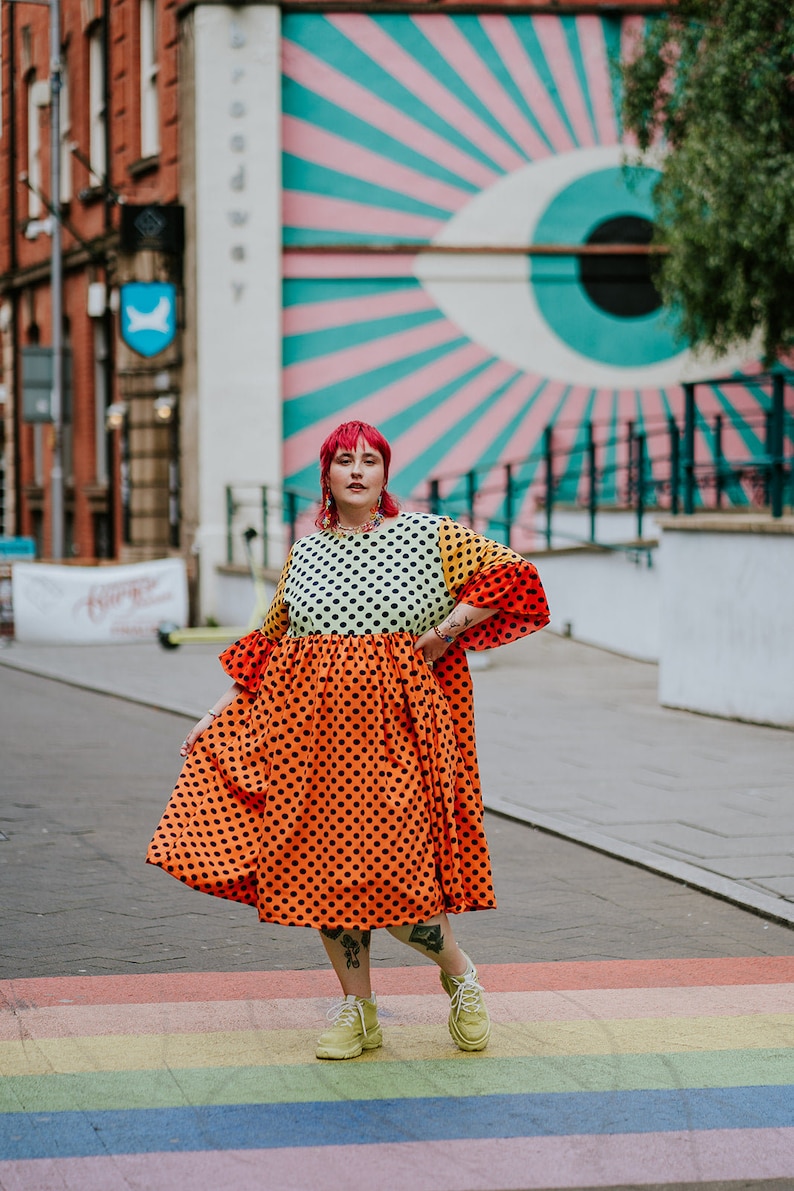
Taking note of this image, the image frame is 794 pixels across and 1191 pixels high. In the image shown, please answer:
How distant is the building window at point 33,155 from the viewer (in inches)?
1147

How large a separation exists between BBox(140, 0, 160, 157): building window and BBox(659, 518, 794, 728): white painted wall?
12199 mm

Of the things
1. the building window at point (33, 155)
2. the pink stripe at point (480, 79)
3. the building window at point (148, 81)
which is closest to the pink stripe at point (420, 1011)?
the pink stripe at point (480, 79)

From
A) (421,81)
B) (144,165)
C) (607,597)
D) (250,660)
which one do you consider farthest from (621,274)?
(250,660)

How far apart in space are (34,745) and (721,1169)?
24.6ft

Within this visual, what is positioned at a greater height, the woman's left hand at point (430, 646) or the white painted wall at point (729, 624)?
the woman's left hand at point (430, 646)

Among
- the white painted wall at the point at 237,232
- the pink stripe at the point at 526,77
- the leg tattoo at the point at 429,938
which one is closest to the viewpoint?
the leg tattoo at the point at 429,938

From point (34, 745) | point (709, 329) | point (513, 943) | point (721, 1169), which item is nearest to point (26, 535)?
point (709, 329)

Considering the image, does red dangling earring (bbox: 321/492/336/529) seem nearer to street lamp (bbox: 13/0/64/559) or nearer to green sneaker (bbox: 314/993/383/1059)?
green sneaker (bbox: 314/993/383/1059)

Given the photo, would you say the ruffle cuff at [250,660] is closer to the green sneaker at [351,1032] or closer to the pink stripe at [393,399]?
the green sneaker at [351,1032]

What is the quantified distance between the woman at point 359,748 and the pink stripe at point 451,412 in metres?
15.7

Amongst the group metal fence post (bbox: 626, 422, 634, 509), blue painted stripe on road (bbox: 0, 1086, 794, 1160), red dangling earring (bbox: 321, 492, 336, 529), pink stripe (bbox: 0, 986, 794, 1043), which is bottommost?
pink stripe (bbox: 0, 986, 794, 1043)

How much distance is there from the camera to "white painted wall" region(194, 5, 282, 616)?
19.6 meters

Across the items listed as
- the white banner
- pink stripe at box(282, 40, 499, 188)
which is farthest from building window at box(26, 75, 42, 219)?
the white banner

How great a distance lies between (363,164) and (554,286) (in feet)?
8.68
